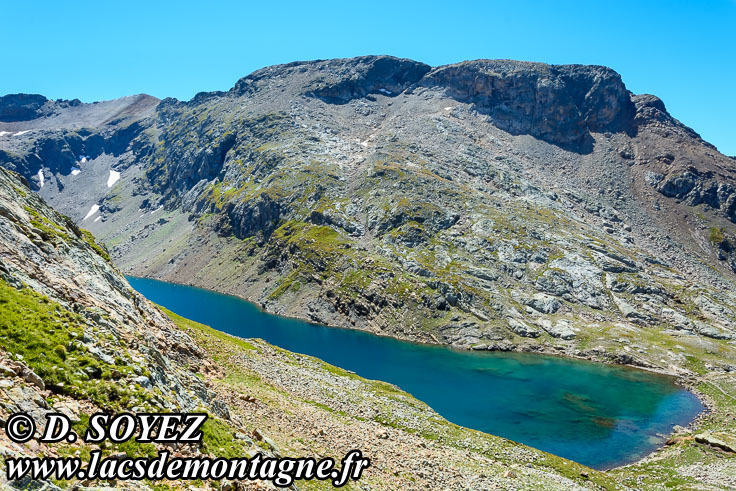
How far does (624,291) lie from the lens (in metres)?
160

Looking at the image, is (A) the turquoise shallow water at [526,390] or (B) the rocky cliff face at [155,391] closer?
(B) the rocky cliff face at [155,391]

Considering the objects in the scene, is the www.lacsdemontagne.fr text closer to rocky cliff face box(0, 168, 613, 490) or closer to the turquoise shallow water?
rocky cliff face box(0, 168, 613, 490)

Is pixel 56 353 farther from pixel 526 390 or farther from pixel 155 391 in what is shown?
pixel 526 390

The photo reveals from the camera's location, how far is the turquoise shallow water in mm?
71188

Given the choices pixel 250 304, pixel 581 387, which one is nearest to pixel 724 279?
pixel 581 387

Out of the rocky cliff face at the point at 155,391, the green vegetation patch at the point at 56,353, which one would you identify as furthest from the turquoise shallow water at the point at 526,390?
the green vegetation patch at the point at 56,353

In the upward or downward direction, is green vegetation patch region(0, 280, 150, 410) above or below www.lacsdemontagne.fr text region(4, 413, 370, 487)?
above

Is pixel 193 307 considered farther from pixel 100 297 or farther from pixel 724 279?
pixel 724 279

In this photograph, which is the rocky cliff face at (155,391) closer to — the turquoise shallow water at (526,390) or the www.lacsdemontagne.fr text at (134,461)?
the www.lacsdemontagne.fr text at (134,461)

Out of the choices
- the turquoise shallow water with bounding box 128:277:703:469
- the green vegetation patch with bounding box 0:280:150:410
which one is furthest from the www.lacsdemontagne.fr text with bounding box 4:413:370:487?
the turquoise shallow water with bounding box 128:277:703:469

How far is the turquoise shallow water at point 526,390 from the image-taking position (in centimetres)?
7119

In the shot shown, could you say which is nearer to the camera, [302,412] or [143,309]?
[143,309]

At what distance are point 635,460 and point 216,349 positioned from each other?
64.3 m

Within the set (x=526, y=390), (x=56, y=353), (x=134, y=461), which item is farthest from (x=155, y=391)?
(x=526, y=390)
